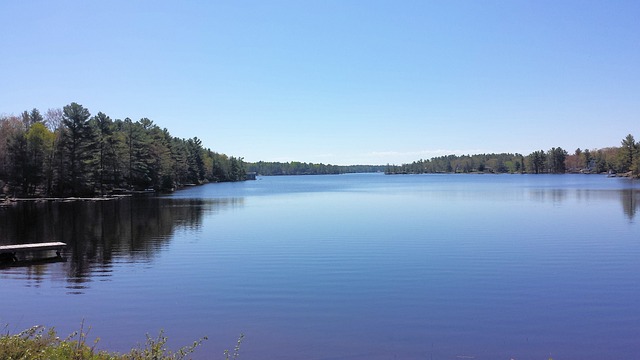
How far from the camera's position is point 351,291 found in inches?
811

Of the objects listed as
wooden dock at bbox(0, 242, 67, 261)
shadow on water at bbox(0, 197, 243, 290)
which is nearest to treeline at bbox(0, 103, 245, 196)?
shadow on water at bbox(0, 197, 243, 290)

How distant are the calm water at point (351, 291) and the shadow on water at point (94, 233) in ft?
0.81

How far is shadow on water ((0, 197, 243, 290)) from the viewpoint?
27.4 m

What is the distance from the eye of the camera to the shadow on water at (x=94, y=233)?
27.4m

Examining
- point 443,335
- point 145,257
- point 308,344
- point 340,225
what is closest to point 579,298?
point 443,335

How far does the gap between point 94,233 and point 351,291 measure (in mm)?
29077

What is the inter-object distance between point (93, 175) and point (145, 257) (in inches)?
2995

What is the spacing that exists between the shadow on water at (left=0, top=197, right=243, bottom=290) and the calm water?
0.81ft

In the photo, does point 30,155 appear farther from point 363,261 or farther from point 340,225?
point 363,261

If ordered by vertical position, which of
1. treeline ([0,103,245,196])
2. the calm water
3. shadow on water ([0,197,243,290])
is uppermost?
treeline ([0,103,245,196])

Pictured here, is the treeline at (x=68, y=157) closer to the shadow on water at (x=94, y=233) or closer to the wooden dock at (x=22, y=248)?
the shadow on water at (x=94, y=233)

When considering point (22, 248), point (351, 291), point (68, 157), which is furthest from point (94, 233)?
point (68, 157)

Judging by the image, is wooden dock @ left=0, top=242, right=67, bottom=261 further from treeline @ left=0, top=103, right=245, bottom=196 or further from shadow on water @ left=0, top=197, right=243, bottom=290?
treeline @ left=0, top=103, right=245, bottom=196

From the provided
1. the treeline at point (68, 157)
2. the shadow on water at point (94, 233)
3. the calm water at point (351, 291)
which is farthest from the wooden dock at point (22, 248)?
the treeline at point (68, 157)
